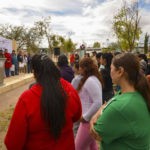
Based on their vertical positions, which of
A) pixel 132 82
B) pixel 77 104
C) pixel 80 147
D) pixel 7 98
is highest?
pixel 132 82

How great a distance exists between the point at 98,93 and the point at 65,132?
1371mm

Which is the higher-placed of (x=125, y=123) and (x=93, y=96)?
(x=125, y=123)

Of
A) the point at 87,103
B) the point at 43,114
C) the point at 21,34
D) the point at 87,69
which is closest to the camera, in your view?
the point at 43,114

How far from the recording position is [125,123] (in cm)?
228

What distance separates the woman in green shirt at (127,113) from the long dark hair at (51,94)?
0.32 metres

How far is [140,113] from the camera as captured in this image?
232cm

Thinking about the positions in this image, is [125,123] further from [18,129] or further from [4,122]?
[4,122]

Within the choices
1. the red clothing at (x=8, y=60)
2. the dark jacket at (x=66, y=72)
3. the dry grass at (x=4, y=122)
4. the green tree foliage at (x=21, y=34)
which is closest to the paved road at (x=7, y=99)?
the dry grass at (x=4, y=122)

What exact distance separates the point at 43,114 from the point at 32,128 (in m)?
0.14

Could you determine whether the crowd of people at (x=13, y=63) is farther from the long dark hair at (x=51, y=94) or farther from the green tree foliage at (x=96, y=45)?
the green tree foliage at (x=96, y=45)

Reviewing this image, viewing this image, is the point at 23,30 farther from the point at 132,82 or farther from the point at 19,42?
the point at 132,82

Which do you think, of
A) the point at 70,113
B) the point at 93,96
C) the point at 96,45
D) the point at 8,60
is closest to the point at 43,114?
the point at 70,113

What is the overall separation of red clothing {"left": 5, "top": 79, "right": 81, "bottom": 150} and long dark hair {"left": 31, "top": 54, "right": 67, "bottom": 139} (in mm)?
46

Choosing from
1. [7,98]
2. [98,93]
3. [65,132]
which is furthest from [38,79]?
[7,98]
